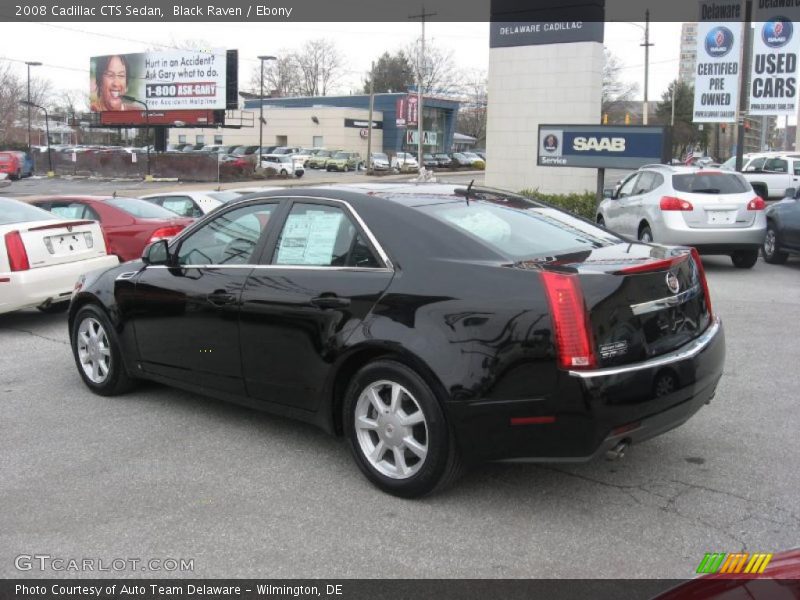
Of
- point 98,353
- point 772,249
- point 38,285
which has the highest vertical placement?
point 772,249

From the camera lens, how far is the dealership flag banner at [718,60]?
63.2 ft

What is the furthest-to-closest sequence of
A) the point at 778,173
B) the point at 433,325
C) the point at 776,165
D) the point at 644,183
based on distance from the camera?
the point at 776,165, the point at 778,173, the point at 644,183, the point at 433,325

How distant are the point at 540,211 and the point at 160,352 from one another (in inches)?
104

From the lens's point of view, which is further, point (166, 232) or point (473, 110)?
point (473, 110)

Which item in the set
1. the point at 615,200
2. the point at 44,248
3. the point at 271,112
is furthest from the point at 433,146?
the point at 44,248

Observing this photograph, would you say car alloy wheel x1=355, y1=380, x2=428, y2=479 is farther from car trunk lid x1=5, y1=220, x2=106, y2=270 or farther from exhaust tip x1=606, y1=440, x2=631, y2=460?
car trunk lid x1=5, y1=220, x2=106, y2=270

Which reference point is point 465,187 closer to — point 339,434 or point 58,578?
point 339,434

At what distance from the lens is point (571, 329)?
3.42 metres

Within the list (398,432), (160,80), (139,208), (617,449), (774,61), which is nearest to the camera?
(617,449)

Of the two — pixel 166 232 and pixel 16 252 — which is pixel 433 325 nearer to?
pixel 16 252

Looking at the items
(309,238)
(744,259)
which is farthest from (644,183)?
(309,238)

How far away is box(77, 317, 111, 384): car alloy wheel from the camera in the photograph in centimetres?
575

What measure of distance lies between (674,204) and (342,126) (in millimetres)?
66999

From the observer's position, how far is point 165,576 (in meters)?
3.26
